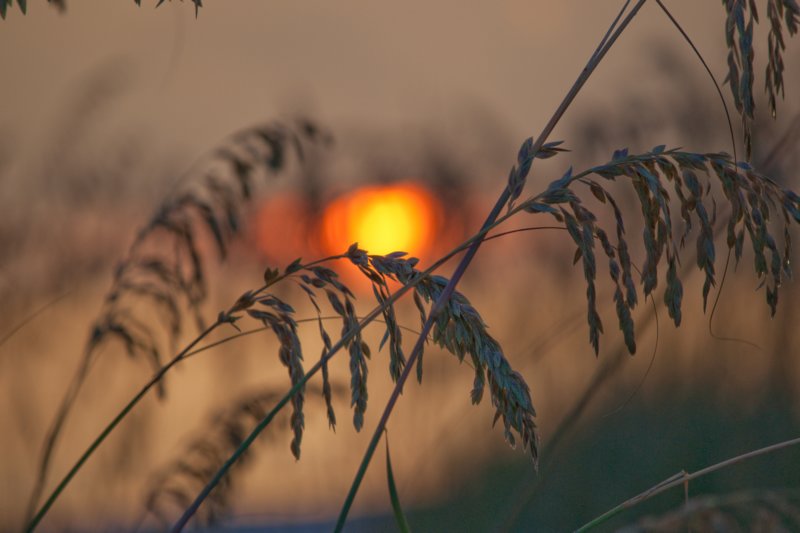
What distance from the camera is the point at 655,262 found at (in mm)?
911

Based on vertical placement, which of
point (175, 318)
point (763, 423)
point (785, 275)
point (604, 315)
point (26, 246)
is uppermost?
point (26, 246)

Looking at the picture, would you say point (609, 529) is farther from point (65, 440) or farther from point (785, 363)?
point (65, 440)

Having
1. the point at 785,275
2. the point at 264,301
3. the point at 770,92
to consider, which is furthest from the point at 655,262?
the point at 264,301

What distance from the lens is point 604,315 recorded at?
88.6 inches

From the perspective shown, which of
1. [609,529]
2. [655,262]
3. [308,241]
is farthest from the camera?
[308,241]

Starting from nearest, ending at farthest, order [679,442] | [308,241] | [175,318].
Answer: [175,318]
[679,442]
[308,241]

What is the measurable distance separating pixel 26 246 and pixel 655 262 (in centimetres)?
186

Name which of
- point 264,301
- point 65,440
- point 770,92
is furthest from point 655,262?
point 65,440

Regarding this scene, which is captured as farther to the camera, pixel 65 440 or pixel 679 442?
pixel 65 440

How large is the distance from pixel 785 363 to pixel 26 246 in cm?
195

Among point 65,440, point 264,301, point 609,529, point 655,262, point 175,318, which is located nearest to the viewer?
point 655,262

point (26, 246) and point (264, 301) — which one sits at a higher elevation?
point (26, 246)

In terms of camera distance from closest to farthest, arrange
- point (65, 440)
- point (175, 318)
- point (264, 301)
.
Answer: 1. point (264, 301)
2. point (175, 318)
3. point (65, 440)

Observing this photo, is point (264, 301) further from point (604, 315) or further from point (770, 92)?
point (604, 315)
